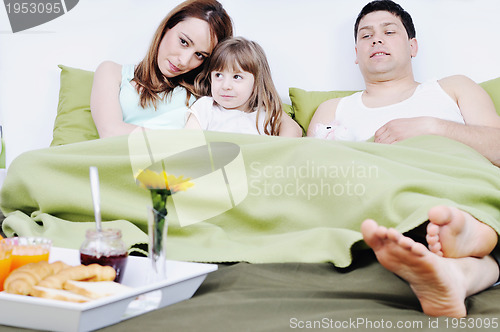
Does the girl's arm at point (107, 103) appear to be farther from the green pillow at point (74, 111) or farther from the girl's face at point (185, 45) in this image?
the girl's face at point (185, 45)

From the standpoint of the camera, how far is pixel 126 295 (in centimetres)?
75

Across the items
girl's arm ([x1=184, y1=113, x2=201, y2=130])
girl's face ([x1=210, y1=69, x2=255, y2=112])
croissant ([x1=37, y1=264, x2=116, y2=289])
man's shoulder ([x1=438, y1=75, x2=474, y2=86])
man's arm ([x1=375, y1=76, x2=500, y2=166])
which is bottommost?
man's arm ([x1=375, y1=76, x2=500, y2=166])

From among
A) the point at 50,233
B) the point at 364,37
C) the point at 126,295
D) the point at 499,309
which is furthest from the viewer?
the point at 364,37

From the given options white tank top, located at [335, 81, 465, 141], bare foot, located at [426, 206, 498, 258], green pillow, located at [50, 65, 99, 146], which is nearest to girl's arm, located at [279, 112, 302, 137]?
white tank top, located at [335, 81, 465, 141]

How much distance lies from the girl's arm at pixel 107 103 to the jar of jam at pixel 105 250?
1.06m

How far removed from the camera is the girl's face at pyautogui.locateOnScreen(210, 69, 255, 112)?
199 cm

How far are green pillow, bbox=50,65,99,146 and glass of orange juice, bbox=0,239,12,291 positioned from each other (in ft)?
3.87

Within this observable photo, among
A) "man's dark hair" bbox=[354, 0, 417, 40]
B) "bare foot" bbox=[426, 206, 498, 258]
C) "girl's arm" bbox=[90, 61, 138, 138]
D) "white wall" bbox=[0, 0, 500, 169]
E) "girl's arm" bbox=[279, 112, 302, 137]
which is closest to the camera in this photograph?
"bare foot" bbox=[426, 206, 498, 258]

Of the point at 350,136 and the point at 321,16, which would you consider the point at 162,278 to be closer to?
the point at 350,136

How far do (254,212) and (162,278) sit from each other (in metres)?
0.39

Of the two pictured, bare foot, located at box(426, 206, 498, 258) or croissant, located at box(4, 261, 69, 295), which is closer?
croissant, located at box(4, 261, 69, 295)

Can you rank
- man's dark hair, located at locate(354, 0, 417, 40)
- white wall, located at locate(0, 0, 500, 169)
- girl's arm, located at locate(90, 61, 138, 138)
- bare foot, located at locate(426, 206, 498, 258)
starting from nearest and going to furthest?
1. bare foot, located at locate(426, 206, 498, 258)
2. girl's arm, located at locate(90, 61, 138, 138)
3. man's dark hair, located at locate(354, 0, 417, 40)
4. white wall, located at locate(0, 0, 500, 169)

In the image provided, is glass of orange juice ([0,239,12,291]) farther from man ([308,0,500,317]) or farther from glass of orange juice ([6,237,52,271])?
man ([308,0,500,317])

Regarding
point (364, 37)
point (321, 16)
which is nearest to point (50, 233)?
point (364, 37)
